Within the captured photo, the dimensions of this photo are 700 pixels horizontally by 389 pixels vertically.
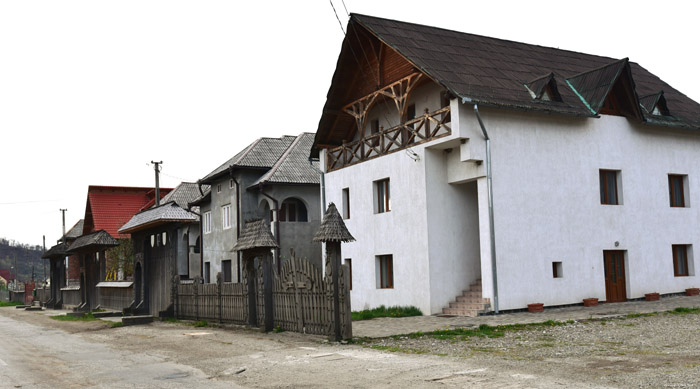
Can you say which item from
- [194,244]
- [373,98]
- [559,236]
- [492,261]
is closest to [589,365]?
[492,261]

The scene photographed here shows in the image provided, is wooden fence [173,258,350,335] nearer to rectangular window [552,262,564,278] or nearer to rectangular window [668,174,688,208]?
rectangular window [552,262,564,278]

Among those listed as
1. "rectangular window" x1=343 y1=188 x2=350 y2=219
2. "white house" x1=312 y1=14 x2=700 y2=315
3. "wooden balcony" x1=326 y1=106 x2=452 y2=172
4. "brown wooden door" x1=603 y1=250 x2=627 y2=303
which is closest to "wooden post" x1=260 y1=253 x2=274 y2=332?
"white house" x1=312 y1=14 x2=700 y2=315

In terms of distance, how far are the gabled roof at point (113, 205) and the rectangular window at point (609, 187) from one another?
36.3 meters

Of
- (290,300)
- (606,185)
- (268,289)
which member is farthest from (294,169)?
(290,300)

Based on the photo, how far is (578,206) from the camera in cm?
2225

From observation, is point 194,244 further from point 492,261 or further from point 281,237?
point 492,261

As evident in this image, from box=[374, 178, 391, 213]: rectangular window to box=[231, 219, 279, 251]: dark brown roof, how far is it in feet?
21.7

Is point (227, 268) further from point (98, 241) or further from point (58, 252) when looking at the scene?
point (58, 252)

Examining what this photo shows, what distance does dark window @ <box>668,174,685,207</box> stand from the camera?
82.4 ft

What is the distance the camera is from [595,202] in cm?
2262

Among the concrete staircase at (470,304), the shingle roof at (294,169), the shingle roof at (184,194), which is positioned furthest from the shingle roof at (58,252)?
the concrete staircase at (470,304)

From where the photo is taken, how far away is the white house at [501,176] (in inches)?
820

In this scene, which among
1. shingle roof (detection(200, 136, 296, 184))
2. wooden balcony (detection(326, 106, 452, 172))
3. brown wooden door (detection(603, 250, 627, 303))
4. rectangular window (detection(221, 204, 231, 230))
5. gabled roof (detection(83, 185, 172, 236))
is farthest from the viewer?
gabled roof (detection(83, 185, 172, 236))

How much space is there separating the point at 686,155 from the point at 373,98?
38.3 ft
